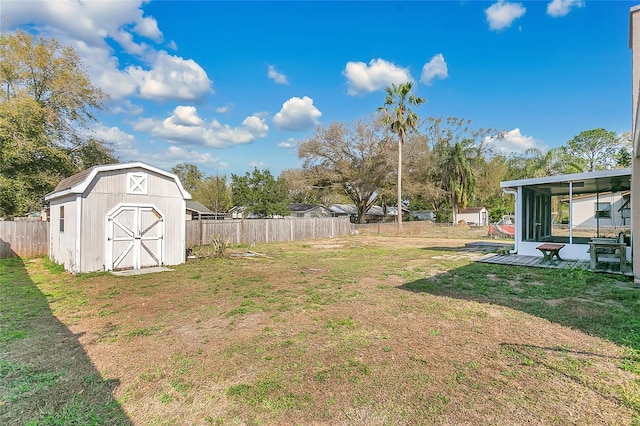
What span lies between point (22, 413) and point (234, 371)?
1652 millimetres

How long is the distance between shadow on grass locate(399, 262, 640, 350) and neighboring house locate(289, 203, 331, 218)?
104 ft

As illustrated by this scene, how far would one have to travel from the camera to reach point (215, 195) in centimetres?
4056

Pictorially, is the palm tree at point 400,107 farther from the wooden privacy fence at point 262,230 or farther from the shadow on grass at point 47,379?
the shadow on grass at point 47,379

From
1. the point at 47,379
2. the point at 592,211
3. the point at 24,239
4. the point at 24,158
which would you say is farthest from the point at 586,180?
the point at 24,158

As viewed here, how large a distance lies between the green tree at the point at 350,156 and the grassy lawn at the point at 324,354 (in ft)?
81.9

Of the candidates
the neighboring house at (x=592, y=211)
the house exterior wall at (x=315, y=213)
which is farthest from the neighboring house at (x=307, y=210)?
the neighboring house at (x=592, y=211)

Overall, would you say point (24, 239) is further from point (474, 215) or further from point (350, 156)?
point (474, 215)

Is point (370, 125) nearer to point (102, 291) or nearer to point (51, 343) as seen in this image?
point (102, 291)

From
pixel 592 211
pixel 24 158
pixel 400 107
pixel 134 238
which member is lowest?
pixel 134 238

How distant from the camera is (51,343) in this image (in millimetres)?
3904

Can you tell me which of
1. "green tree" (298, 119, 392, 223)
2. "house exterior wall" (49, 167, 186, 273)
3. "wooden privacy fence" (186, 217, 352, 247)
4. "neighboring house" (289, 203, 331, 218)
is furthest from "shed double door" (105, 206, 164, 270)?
"neighboring house" (289, 203, 331, 218)

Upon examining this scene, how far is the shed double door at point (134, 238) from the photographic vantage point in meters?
8.91

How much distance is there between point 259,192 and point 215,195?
41.9 ft

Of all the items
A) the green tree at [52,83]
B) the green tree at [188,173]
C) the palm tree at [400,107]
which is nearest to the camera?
the green tree at [52,83]
